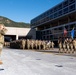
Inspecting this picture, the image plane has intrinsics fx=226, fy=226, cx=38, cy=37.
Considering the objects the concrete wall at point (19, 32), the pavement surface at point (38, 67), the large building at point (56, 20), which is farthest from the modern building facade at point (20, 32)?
the pavement surface at point (38, 67)

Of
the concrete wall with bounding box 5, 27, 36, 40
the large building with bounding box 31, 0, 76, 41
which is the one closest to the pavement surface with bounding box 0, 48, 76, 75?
the large building with bounding box 31, 0, 76, 41

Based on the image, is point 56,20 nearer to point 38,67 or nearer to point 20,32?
point 20,32

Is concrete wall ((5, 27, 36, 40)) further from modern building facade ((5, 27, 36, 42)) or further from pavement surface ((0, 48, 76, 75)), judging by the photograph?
pavement surface ((0, 48, 76, 75))

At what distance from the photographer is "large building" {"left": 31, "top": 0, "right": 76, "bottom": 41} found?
225 feet

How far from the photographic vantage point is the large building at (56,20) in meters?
68.5

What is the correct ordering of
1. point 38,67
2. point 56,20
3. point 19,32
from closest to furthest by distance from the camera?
point 38,67 < point 56,20 < point 19,32

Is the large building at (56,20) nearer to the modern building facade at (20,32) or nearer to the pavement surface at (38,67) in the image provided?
the modern building facade at (20,32)

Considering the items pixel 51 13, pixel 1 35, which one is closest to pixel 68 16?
pixel 51 13

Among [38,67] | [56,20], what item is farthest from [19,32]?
[38,67]

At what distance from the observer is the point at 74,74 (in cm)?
701

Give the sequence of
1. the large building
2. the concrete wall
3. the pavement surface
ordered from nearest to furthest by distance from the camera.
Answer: the pavement surface, the large building, the concrete wall

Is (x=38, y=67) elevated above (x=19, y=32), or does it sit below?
below

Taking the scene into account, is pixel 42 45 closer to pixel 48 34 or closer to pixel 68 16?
pixel 68 16

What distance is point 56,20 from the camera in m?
81.7
